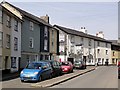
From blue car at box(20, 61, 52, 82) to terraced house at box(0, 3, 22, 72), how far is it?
802cm

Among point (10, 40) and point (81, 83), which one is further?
point (10, 40)

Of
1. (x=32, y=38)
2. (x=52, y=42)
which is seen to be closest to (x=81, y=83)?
(x=32, y=38)

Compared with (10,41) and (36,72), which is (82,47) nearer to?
(10,41)

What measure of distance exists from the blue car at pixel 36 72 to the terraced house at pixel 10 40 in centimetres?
802

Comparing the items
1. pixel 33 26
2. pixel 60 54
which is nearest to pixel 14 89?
pixel 33 26

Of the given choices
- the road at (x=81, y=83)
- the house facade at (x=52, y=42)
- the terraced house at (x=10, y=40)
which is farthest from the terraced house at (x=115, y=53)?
the road at (x=81, y=83)

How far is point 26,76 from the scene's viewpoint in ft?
67.5


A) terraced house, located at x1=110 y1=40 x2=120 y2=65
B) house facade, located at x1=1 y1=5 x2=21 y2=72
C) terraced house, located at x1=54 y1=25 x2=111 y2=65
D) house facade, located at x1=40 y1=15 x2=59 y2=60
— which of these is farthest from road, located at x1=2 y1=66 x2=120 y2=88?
terraced house, located at x1=110 y1=40 x2=120 y2=65

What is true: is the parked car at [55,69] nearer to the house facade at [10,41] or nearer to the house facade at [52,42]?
the house facade at [10,41]

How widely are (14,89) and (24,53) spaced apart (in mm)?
22717

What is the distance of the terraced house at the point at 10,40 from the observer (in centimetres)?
2988

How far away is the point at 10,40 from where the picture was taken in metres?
32.3

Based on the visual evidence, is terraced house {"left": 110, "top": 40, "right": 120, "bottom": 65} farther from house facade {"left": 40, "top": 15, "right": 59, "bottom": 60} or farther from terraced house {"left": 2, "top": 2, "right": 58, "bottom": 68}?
terraced house {"left": 2, "top": 2, "right": 58, "bottom": 68}

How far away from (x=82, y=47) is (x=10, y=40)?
Result: 3898 centimetres
